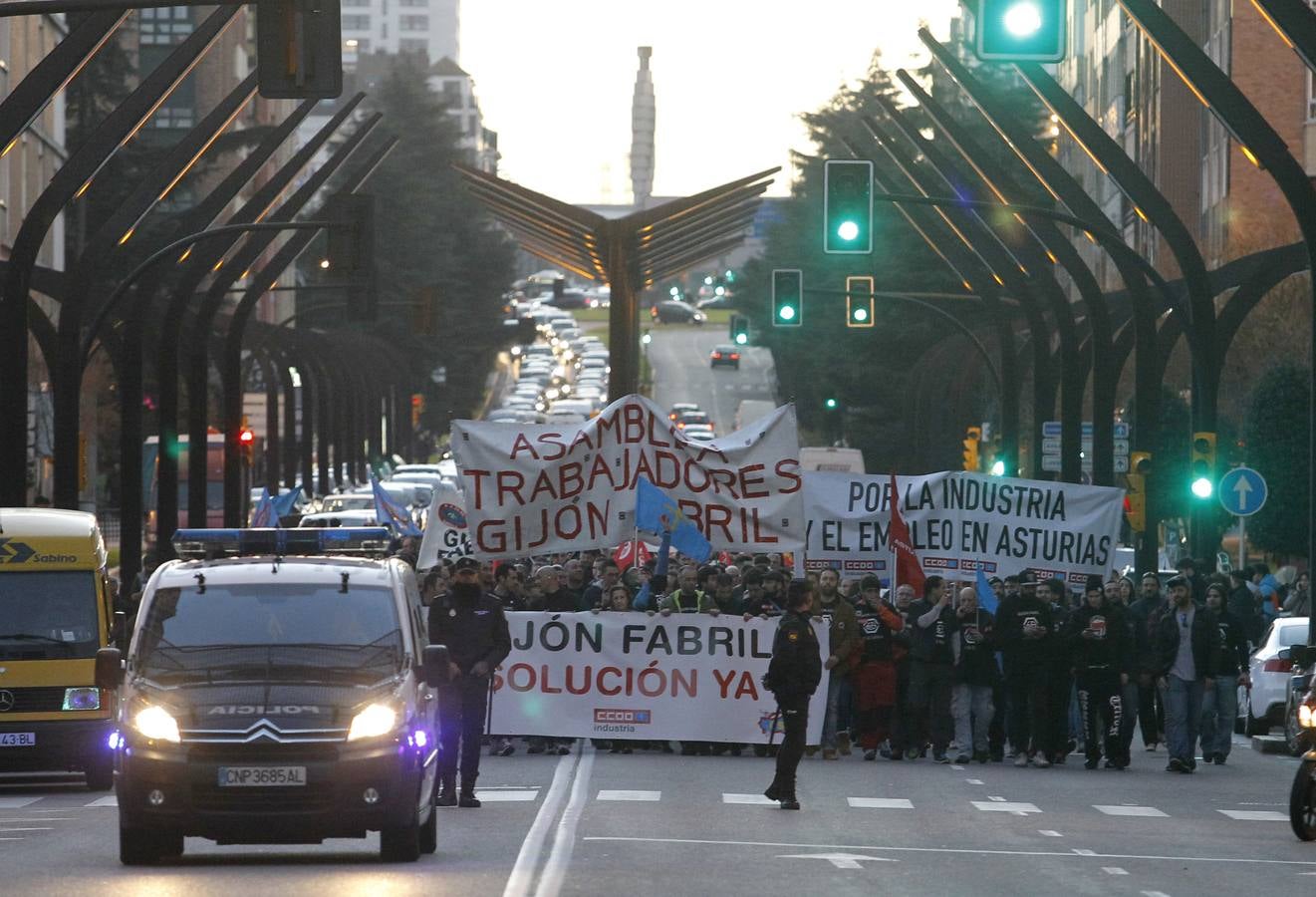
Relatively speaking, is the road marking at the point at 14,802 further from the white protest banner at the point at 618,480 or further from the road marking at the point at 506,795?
the white protest banner at the point at 618,480

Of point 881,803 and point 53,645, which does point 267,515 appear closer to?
point 53,645

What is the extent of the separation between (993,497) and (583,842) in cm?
1274

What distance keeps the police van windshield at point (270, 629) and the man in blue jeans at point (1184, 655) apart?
11406mm

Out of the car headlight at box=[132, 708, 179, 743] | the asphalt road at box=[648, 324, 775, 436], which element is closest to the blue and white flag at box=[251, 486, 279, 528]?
the car headlight at box=[132, 708, 179, 743]

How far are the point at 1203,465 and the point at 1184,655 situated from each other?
707 cm

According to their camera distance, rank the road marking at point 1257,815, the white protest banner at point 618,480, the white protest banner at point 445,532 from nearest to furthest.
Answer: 1. the road marking at point 1257,815
2. the white protest banner at point 618,480
3. the white protest banner at point 445,532

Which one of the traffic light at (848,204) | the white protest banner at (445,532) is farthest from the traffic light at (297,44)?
the white protest banner at (445,532)

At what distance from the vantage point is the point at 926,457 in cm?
6881

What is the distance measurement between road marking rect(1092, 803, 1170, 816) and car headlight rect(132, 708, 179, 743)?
788 cm

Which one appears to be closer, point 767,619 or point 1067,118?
point 767,619

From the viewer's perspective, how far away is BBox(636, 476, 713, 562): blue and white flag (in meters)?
25.8

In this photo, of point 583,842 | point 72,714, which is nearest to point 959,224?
point 72,714

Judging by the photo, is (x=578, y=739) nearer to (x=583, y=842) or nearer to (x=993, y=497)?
(x=993, y=497)

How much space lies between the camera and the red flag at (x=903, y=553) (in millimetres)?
26094
